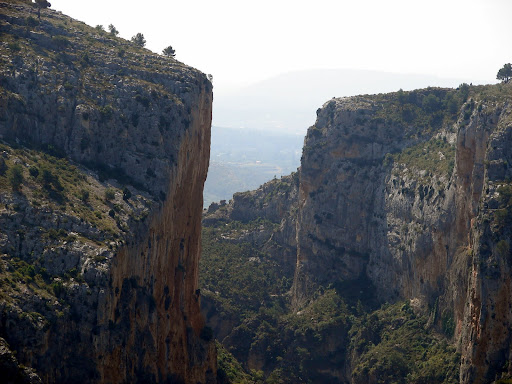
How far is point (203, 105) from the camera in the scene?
83125mm

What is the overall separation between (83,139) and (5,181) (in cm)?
1418

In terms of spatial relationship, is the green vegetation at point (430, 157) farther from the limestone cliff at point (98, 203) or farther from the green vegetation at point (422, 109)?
the limestone cliff at point (98, 203)

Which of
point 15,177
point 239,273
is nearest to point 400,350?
point 239,273

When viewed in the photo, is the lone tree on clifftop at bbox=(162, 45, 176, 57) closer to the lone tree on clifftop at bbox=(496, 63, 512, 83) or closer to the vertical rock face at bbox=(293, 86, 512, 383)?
the vertical rock face at bbox=(293, 86, 512, 383)

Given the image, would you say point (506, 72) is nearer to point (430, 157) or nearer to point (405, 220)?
point (430, 157)

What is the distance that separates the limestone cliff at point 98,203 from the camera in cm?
5219

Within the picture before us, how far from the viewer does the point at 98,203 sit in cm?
6322

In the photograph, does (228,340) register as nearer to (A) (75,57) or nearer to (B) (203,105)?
(B) (203,105)

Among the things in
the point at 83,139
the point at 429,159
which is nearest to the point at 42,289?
the point at 83,139

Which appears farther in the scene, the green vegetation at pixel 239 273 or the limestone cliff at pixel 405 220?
the green vegetation at pixel 239 273

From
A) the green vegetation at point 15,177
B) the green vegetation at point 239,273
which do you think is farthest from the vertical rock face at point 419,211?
the green vegetation at point 15,177

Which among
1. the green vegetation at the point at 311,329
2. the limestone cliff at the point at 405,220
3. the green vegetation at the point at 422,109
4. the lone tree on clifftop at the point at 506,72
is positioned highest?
the lone tree on clifftop at the point at 506,72

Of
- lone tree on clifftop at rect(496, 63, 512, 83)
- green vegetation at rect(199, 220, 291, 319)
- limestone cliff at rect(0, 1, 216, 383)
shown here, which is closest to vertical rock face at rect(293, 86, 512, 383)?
green vegetation at rect(199, 220, 291, 319)

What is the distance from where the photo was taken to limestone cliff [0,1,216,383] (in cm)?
5219
